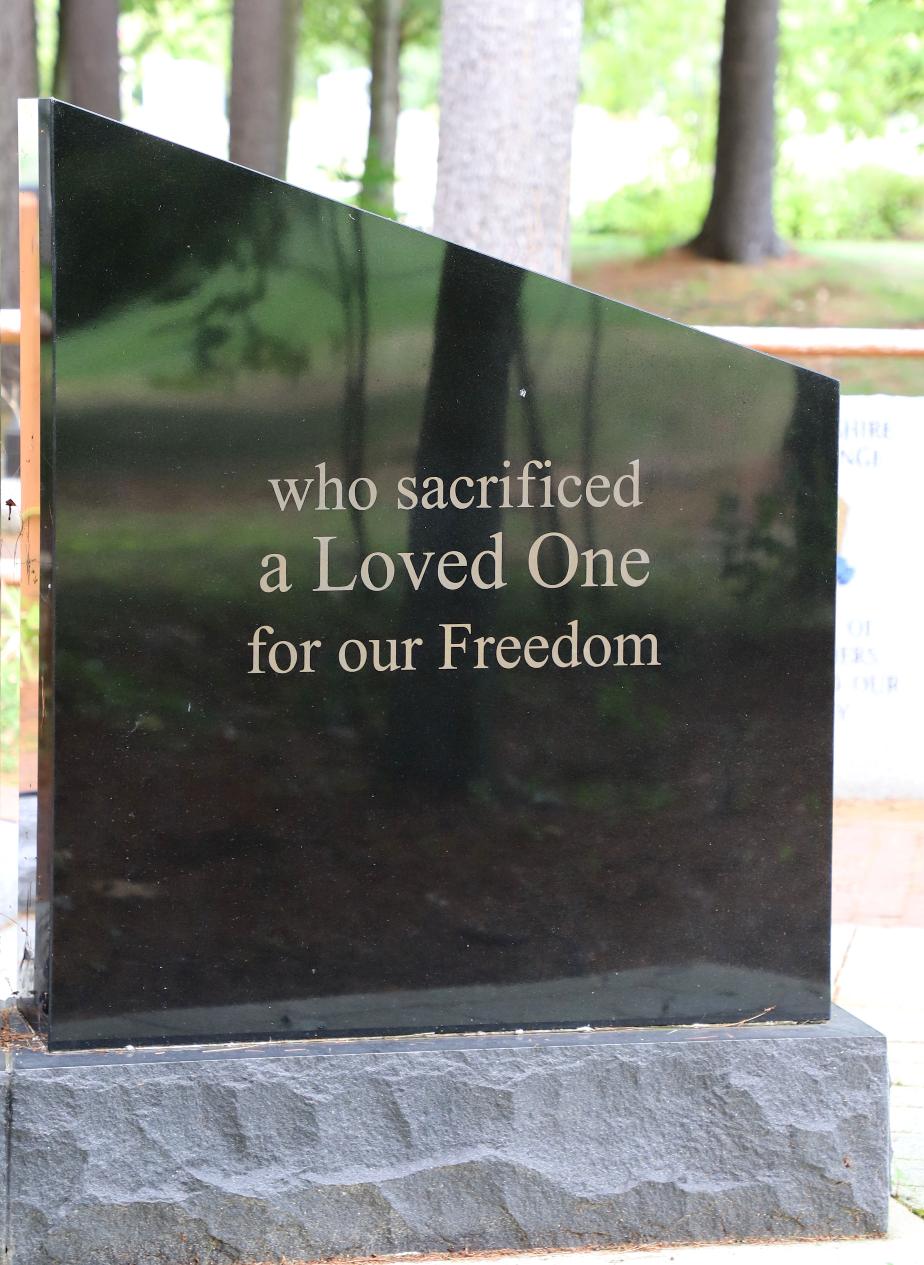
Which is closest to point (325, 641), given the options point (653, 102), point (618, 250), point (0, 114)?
point (0, 114)

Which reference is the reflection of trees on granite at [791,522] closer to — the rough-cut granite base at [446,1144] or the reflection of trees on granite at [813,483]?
the reflection of trees on granite at [813,483]

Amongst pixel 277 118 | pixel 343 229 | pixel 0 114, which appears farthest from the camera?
pixel 277 118

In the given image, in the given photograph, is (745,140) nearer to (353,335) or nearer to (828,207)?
→ (828,207)

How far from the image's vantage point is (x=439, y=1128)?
2664 mm

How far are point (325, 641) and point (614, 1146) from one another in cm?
108

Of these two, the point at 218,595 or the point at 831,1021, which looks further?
the point at 831,1021

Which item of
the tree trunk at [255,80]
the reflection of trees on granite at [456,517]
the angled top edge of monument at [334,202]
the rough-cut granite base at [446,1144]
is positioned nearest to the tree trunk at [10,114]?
the tree trunk at [255,80]

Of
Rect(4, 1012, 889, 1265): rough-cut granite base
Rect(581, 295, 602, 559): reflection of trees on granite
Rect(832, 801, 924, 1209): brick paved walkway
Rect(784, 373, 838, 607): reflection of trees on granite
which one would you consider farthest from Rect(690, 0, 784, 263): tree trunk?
Rect(4, 1012, 889, 1265): rough-cut granite base

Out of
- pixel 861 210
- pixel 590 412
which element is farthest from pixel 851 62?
pixel 590 412

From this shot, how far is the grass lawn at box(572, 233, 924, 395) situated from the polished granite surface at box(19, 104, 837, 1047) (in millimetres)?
13498

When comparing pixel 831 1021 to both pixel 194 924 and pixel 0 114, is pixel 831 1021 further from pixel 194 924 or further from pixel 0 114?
pixel 0 114

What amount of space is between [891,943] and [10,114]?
972 centimetres

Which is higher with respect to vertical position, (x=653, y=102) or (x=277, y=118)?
(x=653, y=102)

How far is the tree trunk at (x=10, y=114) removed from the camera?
11477 mm
